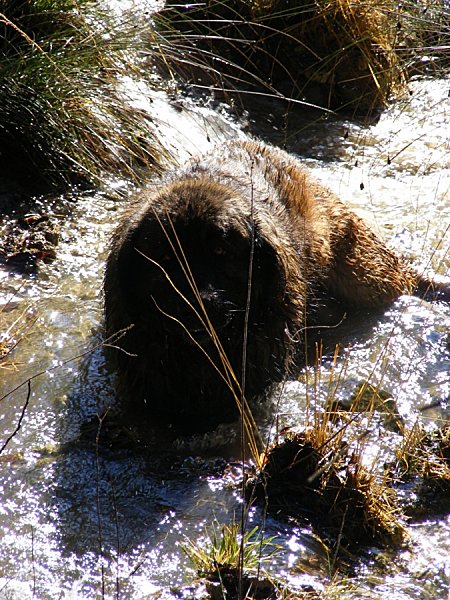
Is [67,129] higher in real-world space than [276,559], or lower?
higher

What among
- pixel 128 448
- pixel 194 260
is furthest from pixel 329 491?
pixel 194 260

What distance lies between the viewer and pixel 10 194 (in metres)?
6.45

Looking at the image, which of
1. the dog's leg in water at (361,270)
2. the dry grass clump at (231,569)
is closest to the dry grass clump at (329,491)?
the dry grass clump at (231,569)

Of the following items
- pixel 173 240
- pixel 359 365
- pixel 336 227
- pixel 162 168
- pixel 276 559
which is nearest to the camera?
pixel 276 559

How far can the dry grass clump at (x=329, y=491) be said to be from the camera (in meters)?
3.67

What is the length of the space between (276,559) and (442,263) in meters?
3.46

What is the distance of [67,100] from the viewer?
6.60m

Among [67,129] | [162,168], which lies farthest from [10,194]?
[162,168]

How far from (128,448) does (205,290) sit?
3.01 ft

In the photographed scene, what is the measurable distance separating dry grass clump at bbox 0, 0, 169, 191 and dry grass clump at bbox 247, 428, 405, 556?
3360 mm

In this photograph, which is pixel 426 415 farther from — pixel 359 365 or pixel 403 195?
pixel 403 195

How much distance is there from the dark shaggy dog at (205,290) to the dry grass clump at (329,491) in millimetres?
452

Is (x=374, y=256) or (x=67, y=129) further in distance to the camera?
(x=67, y=129)

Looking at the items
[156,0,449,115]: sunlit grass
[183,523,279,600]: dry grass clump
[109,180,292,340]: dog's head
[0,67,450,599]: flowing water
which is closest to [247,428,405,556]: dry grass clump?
[0,67,450,599]: flowing water
